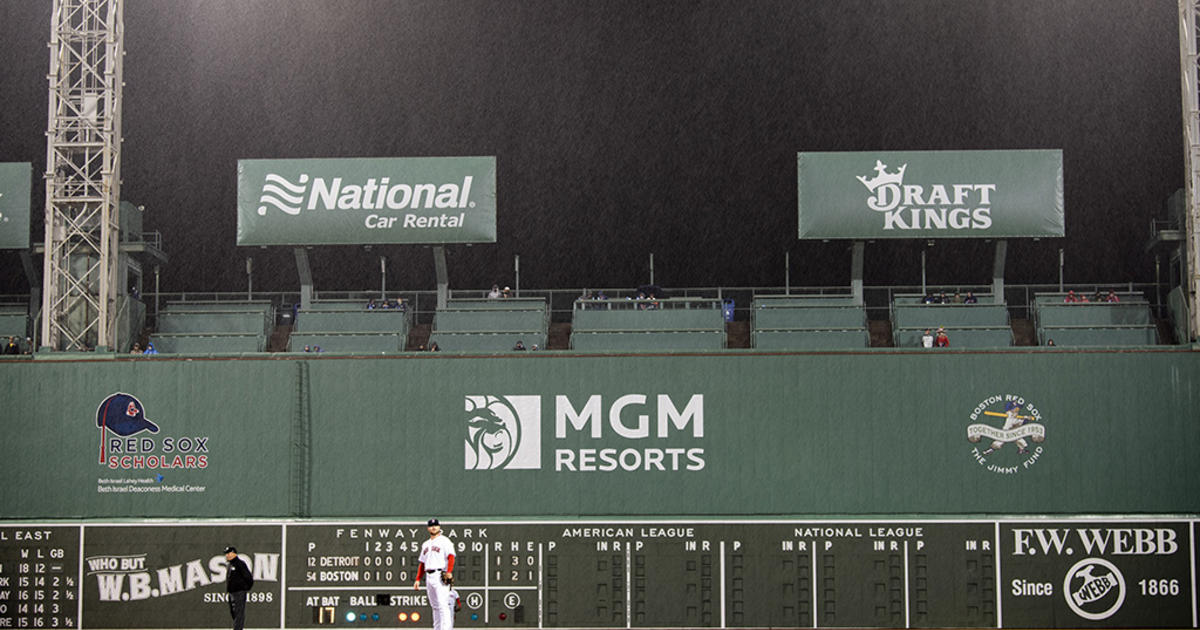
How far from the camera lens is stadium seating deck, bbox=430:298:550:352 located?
28.8 meters

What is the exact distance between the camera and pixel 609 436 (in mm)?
25141

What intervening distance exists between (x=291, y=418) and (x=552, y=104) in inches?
Result: 644

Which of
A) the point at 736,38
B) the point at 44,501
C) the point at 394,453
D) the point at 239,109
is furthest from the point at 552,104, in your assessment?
the point at 44,501

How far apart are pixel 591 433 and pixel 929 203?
34.2 feet

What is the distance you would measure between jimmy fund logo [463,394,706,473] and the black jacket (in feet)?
16.9

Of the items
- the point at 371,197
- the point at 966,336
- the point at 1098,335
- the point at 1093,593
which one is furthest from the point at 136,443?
the point at 1098,335

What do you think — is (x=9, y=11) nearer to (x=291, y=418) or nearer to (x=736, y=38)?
(x=291, y=418)

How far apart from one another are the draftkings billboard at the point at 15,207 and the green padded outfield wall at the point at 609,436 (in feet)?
16.2

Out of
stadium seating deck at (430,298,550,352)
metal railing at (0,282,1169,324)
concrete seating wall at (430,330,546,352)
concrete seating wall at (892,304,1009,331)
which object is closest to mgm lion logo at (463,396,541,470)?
stadium seating deck at (430,298,550,352)

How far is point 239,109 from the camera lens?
3806 centimetres

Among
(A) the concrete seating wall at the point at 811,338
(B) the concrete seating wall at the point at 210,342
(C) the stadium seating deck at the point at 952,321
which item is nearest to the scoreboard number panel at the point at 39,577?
(B) the concrete seating wall at the point at 210,342

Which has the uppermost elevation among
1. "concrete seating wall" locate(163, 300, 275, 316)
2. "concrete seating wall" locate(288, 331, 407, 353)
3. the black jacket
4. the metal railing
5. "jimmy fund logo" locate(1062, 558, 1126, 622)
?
the metal railing

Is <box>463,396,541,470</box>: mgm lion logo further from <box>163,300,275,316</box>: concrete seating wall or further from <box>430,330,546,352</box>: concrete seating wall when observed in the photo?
<box>163,300,275,316</box>: concrete seating wall

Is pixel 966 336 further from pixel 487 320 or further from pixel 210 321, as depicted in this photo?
pixel 210 321
